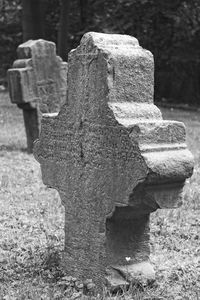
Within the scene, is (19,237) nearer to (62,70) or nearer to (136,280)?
(136,280)

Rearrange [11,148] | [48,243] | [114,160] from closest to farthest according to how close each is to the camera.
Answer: [114,160] < [48,243] < [11,148]

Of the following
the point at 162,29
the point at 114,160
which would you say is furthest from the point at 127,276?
the point at 162,29

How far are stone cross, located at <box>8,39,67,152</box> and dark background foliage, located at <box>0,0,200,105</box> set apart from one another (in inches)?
458

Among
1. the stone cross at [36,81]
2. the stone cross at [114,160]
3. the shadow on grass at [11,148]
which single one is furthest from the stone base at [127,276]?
the shadow on grass at [11,148]

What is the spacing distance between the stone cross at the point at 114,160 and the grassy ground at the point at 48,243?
0.94 feet

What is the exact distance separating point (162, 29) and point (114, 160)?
21357 millimetres

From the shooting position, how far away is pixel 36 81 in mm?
12391

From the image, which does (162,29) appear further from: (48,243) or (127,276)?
(127,276)

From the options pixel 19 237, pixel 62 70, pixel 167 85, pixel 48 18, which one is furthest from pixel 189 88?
pixel 19 237

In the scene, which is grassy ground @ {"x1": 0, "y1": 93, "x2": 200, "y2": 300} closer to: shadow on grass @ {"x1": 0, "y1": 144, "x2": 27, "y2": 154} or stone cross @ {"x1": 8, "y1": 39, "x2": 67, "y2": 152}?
stone cross @ {"x1": 8, "y1": 39, "x2": 67, "y2": 152}

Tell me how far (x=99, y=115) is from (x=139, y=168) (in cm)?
66

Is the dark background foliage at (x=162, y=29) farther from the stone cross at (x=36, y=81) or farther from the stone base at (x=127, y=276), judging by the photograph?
the stone base at (x=127, y=276)

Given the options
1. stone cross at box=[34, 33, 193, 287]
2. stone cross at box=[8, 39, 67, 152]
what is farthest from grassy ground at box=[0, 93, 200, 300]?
stone cross at box=[8, 39, 67, 152]

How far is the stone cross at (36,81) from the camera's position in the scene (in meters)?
12.2
